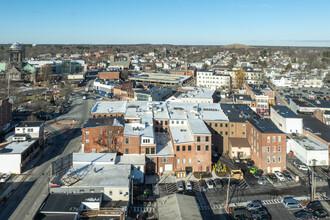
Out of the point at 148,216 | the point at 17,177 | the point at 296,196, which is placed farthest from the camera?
the point at 17,177

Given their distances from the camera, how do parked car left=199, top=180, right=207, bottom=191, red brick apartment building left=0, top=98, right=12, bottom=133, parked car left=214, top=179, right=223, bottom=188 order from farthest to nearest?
red brick apartment building left=0, top=98, right=12, bottom=133
parked car left=214, top=179, right=223, bottom=188
parked car left=199, top=180, right=207, bottom=191

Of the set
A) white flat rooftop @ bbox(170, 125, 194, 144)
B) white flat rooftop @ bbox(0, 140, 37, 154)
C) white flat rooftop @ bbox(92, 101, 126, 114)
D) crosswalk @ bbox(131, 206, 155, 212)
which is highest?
white flat rooftop @ bbox(92, 101, 126, 114)

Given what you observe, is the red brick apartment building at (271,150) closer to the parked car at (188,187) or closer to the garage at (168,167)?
the parked car at (188,187)

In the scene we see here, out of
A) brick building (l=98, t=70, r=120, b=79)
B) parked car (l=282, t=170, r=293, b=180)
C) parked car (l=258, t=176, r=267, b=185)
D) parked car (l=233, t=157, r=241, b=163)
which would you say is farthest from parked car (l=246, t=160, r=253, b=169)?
brick building (l=98, t=70, r=120, b=79)

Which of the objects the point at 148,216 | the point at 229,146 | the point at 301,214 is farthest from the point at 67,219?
the point at 229,146

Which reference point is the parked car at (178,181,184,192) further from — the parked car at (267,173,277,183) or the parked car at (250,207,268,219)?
the parked car at (267,173,277,183)

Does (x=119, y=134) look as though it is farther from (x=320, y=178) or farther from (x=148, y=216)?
(x=320, y=178)
